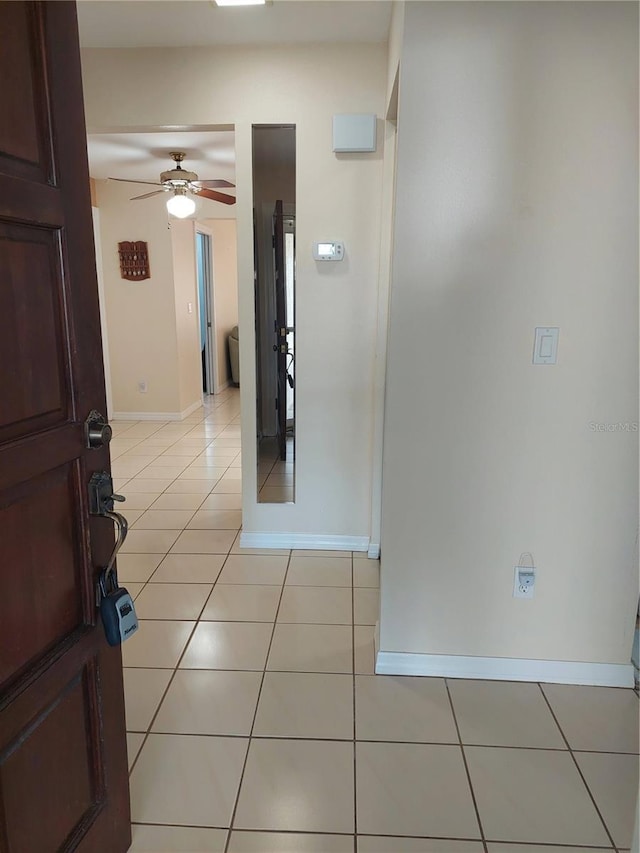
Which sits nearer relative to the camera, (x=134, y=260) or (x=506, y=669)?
(x=506, y=669)

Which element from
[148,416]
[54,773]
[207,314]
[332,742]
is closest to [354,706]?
[332,742]

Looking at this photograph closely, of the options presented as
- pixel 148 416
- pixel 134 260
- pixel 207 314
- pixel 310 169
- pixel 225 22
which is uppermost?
pixel 225 22

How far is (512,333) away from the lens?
72.2 inches

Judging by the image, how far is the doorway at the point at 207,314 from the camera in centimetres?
742

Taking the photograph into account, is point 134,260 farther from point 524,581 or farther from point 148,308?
point 524,581

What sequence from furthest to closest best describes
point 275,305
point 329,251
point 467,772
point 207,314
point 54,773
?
point 207,314, point 275,305, point 329,251, point 467,772, point 54,773

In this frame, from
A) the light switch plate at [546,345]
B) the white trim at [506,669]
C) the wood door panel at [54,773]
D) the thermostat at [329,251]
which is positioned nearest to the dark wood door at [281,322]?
the thermostat at [329,251]

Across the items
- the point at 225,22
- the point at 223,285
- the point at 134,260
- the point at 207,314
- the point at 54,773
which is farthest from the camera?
the point at 223,285

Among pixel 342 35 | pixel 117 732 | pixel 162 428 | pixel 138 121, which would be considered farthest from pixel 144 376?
pixel 117 732

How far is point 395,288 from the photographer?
183 centimetres

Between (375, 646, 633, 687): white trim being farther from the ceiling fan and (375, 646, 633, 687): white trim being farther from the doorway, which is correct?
the doorway

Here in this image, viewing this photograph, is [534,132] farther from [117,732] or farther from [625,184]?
[117,732]

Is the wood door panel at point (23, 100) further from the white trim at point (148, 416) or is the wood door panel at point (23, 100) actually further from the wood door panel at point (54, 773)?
the white trim at point (148, 416)

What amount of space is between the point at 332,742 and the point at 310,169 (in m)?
2.35
